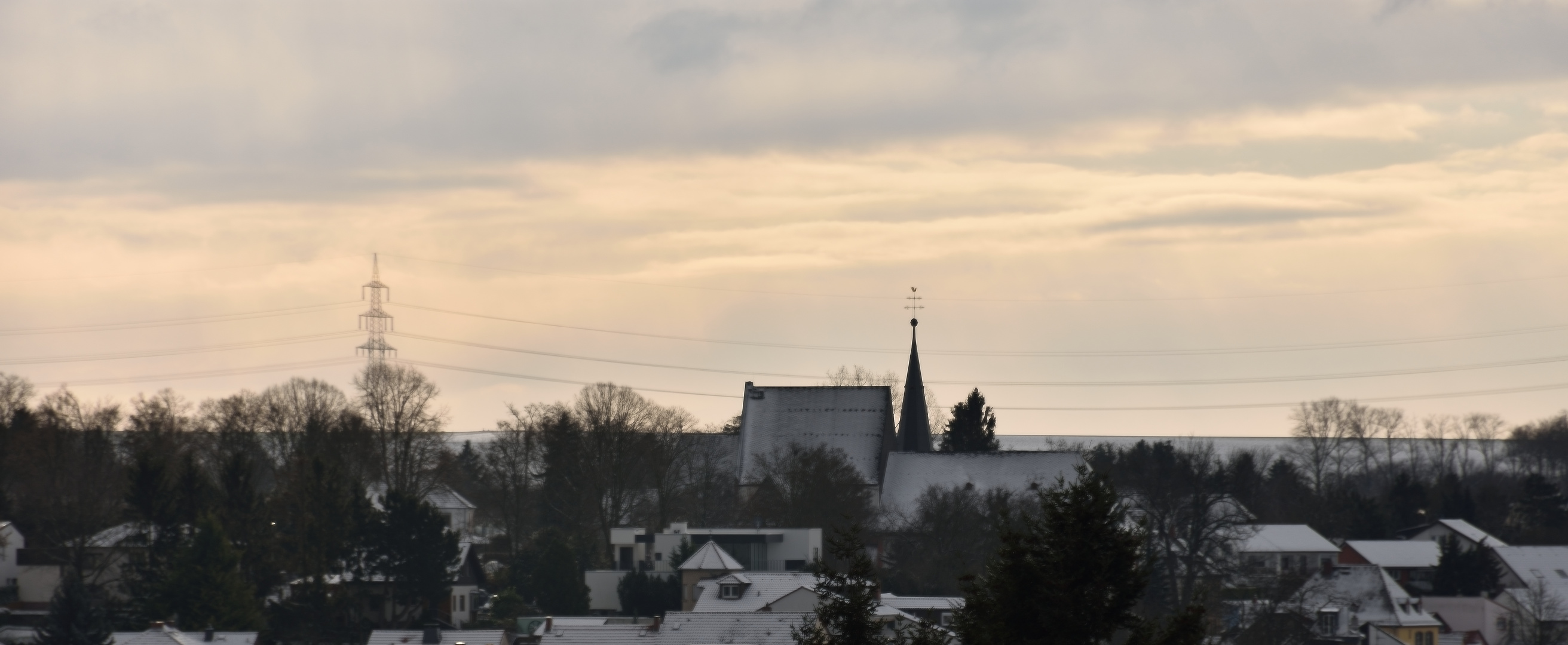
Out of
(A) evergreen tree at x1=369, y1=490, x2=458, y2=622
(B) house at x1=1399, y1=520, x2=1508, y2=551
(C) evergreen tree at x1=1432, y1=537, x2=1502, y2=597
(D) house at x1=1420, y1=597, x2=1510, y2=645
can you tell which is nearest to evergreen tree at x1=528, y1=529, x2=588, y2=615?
(A) evergreen tree at x1=369, y1=490, x2=458, y2=622

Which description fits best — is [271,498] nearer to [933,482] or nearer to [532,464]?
[532,464]

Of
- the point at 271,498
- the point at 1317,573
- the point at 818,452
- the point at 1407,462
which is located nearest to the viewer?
the point at 271,498

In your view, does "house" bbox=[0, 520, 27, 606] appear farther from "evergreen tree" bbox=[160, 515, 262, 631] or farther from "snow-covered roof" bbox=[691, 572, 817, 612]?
"snow-covered roof" bbox=[691, 572, 817, 612]

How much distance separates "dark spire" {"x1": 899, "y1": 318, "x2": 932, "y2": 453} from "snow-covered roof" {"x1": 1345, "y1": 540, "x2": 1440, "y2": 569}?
76.0 ft

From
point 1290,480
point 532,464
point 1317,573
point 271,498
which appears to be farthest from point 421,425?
point 1290,480

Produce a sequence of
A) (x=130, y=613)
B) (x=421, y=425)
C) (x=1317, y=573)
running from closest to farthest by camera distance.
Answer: (x=130, y=613) < (x=1317, y=573) < (x=421, y=425)

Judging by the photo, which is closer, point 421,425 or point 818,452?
point 818,452

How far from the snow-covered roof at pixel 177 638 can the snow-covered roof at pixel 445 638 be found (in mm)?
778

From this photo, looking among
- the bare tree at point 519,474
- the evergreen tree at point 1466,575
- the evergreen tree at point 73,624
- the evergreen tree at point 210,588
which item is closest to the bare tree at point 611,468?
the bare tree at point 519,474

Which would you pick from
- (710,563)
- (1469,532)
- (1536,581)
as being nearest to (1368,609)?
(1536,581)

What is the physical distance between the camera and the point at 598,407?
314ft

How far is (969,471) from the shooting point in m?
93.4

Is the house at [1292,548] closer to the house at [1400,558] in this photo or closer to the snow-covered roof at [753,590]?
the house at [1400,558]

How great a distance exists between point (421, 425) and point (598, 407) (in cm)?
942
